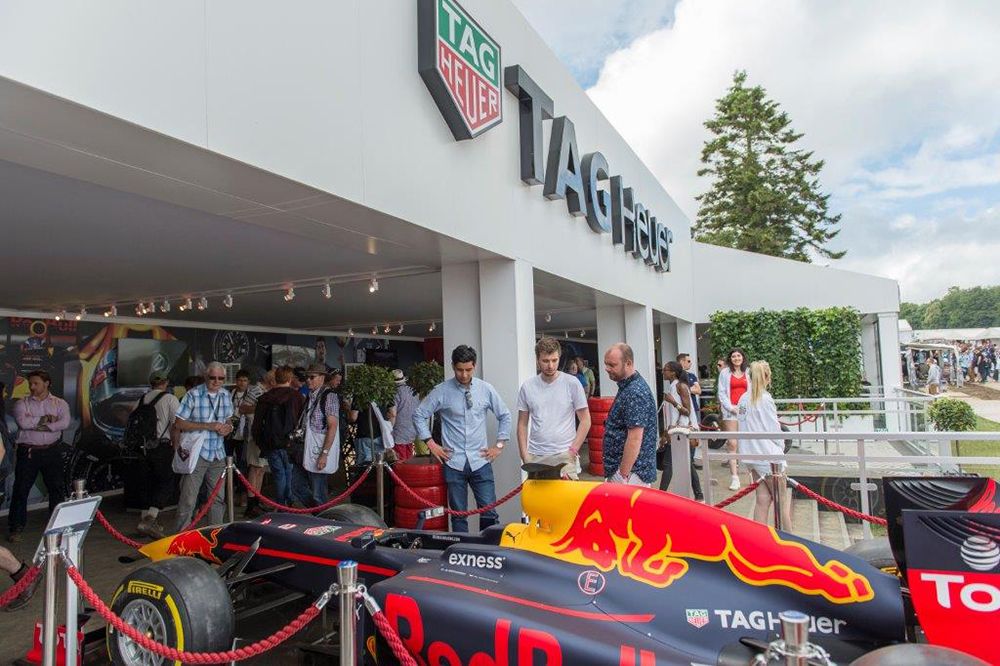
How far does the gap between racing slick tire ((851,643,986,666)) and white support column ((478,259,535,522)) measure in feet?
13.3

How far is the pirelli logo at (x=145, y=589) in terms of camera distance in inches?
119

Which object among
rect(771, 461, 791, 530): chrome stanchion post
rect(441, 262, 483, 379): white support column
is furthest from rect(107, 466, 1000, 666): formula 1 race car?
rect(441, 262, 483, 379): white support column

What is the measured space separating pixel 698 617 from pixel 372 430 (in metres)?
5.29

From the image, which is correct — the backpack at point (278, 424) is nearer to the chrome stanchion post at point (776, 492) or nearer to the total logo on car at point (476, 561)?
the total logo on car at point (476, 561)

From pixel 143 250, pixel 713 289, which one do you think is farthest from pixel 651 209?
pixel 143 250

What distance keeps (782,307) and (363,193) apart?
15827mm

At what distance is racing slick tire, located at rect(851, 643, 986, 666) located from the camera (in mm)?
1698

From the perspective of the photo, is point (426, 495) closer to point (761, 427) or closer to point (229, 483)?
point (229, 483)

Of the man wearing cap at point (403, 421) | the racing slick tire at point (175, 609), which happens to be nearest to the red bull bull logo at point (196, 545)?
the racing slick tire at point (175, 609)

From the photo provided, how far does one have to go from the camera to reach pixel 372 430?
7129 millimetres

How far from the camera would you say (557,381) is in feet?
16.7

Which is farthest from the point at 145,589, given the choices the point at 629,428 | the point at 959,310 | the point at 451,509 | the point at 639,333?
the point at 959,310

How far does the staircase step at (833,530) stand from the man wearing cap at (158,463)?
6.57 m

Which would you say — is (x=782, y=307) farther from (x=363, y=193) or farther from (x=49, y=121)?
(x=49, y=121)
